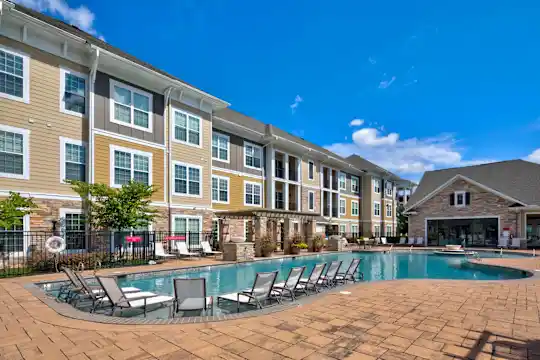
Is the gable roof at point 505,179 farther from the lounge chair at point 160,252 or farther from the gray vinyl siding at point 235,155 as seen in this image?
the lounge chair at point 160,252

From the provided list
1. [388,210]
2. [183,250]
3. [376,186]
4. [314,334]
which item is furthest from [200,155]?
[388,210]

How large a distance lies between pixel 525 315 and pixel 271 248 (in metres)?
14.6

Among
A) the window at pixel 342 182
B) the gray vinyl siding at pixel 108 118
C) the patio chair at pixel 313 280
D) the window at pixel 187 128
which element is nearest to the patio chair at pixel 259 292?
the patio chair at pixel 313 280

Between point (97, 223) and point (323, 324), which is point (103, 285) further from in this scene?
point (97, 223)

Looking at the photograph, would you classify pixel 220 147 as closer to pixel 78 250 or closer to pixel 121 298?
pixel 78 250

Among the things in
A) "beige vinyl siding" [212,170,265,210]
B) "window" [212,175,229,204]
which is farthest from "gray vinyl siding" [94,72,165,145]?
"beige vinyl siding" [212,170,265,210]

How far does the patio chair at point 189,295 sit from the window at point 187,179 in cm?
1260

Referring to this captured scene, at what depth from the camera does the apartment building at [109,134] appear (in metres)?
13.5

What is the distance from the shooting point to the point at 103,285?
6879mm

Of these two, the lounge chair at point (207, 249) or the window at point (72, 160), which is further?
the lounge chair at point (207, 249)

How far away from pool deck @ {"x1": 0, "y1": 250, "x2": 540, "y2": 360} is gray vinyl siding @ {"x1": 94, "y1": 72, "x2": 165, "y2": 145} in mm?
10052

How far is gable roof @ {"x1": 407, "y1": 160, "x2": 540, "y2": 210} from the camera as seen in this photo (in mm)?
30422

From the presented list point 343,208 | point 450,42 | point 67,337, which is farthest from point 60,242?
point 343,208

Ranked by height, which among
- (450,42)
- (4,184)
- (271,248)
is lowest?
(271,248)
